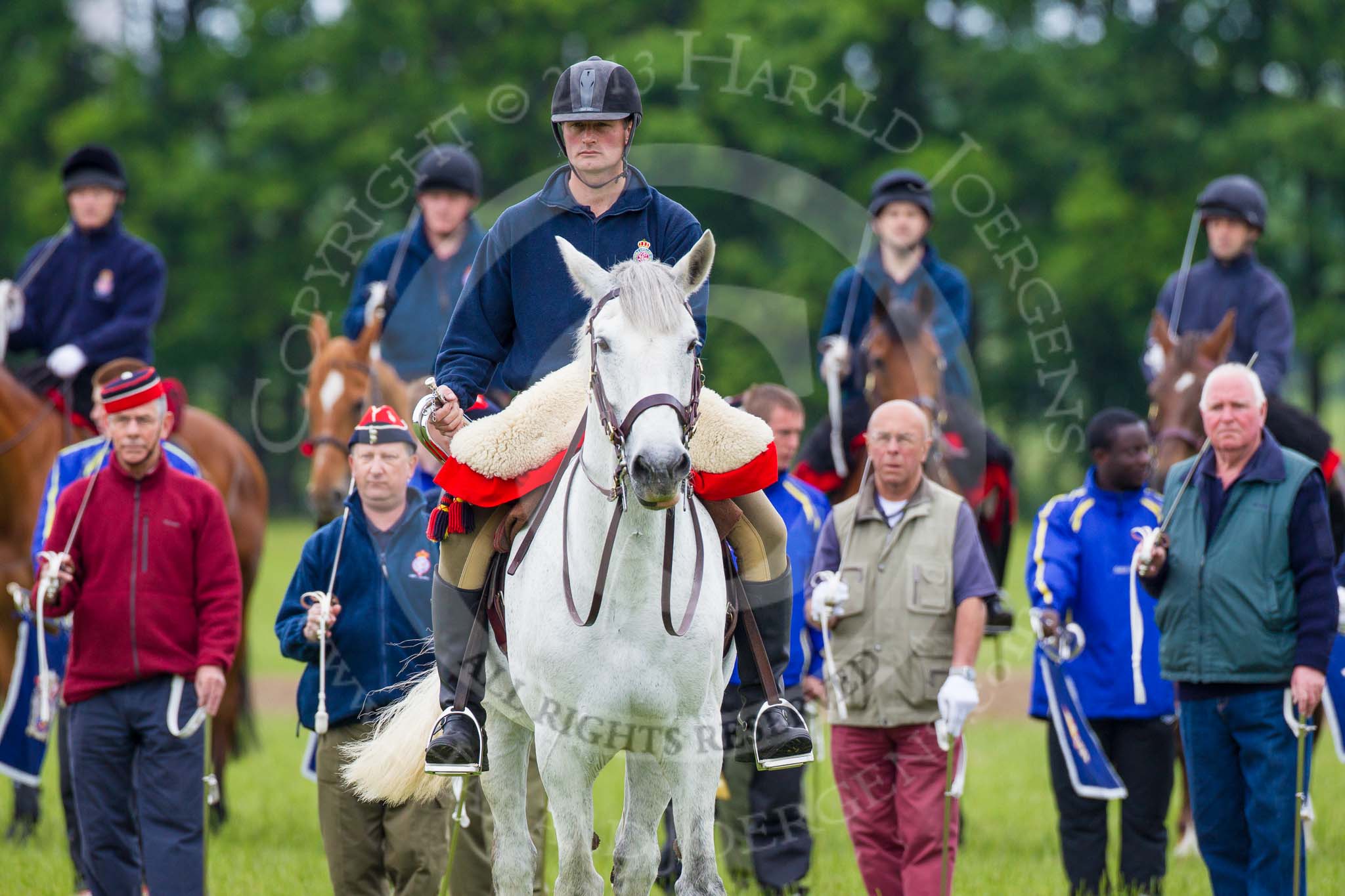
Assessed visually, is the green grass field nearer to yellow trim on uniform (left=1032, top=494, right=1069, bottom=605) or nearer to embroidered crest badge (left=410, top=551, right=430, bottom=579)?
yellow trim on uniform (left=1032, top=494, right=1069, bottom=605)

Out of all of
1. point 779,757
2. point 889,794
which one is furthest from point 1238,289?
point 779,757

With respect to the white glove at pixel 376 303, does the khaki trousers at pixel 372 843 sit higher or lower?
lower

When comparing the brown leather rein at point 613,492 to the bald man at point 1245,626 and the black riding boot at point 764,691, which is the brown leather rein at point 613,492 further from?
the bald man at point 1245,626

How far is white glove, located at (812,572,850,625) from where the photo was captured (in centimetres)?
680

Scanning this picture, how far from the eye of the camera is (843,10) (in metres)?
25.1

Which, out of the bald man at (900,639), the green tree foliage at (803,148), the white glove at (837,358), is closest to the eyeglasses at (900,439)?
the bald man at (900,639)

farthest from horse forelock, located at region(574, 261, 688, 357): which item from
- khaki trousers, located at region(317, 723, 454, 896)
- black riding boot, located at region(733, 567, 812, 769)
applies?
khaki trousers, located at region(317, 723, 454, 896)

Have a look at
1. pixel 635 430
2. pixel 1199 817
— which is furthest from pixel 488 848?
pixel 635 430

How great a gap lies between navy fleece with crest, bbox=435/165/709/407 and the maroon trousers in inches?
93.3

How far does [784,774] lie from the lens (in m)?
7.59

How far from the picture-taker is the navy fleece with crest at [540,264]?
17.5 feet

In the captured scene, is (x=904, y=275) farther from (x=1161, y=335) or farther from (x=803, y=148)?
(x=803, y=148)

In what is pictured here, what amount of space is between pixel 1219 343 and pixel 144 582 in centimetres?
614

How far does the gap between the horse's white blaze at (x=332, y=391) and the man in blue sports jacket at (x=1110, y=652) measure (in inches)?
161
